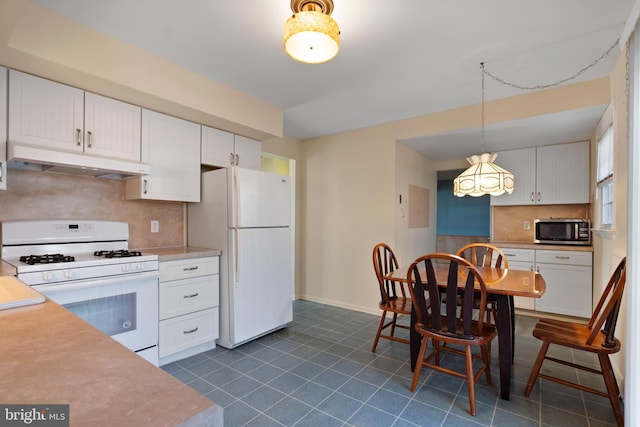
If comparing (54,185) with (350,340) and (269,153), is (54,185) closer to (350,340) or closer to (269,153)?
(269,153)

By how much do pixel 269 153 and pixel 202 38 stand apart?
2.05 m

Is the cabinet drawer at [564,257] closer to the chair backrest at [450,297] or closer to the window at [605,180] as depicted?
the window at [605,180]

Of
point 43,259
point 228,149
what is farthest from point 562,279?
point 43,259

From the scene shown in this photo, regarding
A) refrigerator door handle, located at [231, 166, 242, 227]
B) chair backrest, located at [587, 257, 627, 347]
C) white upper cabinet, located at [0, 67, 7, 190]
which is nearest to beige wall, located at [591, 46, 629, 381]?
chair backrest, located at [587, 257, 627, 347]

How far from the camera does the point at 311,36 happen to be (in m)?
1.57

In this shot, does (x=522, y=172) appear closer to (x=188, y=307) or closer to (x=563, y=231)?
(x=563, y=231)

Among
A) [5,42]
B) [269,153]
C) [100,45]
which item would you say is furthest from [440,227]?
[5,42]

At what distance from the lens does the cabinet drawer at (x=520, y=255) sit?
12.5 feet

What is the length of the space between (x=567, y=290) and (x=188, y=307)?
13.3 feet

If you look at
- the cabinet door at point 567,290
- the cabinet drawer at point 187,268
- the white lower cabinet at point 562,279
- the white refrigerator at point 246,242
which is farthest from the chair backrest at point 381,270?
the cabinet door at point 567,290

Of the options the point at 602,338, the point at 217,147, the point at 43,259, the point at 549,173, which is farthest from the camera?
the point at 549,173

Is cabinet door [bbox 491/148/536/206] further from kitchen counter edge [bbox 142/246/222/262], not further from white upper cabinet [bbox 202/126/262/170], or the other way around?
kitchen counter edge [bbox 142/246/222/262]

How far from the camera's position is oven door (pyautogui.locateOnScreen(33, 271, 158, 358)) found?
1959 mm

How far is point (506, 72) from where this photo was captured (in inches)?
98.3
